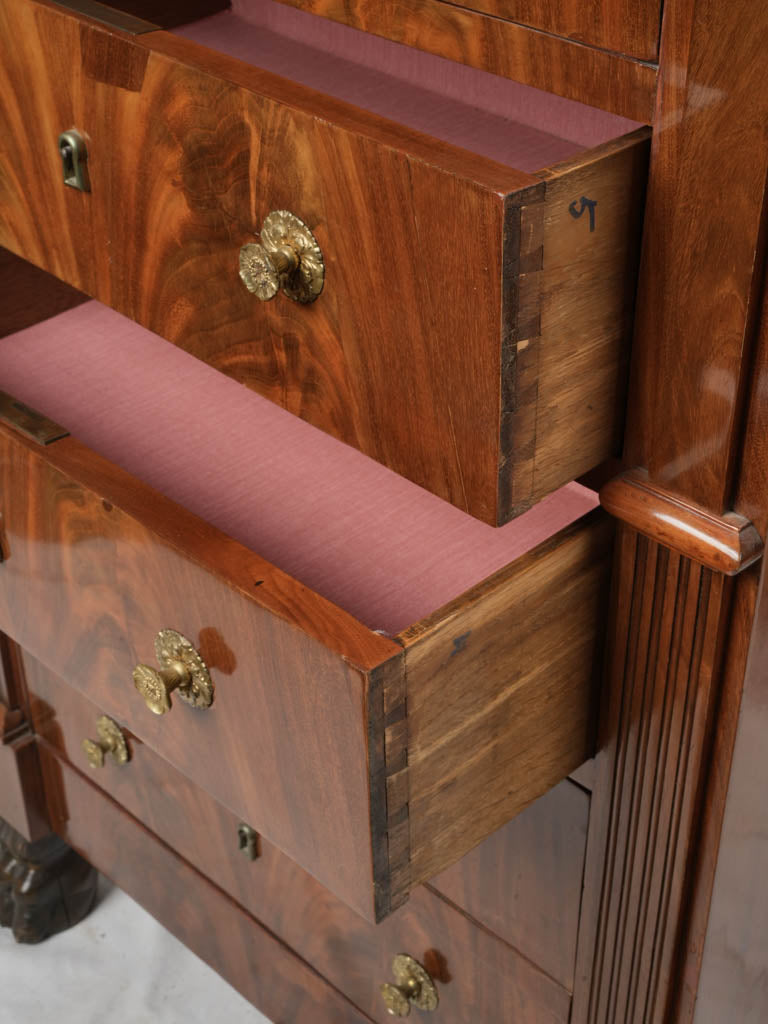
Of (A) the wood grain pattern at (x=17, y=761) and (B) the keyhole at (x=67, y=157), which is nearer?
(B) the keyhole at (x=67, y=157)

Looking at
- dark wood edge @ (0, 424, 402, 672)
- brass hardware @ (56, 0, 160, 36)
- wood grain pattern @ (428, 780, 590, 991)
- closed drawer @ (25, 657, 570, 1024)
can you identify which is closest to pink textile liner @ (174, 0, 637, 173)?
brass hardware @ (56, 0, 160, 36)

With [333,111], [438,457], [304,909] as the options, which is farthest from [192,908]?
[333,111]

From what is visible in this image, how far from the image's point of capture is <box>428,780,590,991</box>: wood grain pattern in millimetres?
777

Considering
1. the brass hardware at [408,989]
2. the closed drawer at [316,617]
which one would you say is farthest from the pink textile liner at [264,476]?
the brass hardware at [408,989]

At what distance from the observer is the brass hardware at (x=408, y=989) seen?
2.98ft

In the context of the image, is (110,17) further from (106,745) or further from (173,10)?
(106,745)

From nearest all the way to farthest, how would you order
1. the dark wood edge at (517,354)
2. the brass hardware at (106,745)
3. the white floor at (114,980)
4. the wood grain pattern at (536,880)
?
the dark wood edge at (517,354), the wood grain pattern at (536,880), the brass hardware at (106,745), the white floor at (114,980)

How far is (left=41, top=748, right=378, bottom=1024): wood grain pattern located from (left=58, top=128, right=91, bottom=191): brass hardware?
0.56m

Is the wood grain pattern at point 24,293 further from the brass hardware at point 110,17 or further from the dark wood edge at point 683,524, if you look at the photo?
the dark wood edge at point 683,524

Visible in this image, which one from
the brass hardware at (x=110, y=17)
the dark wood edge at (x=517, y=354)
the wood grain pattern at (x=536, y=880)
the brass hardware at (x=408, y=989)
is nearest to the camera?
the dark wood edge at (x=517, y=354)

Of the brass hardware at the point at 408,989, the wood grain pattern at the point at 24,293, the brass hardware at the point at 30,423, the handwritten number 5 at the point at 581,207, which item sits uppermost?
the handwritten number 5 at the point at 581,207

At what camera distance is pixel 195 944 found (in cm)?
111

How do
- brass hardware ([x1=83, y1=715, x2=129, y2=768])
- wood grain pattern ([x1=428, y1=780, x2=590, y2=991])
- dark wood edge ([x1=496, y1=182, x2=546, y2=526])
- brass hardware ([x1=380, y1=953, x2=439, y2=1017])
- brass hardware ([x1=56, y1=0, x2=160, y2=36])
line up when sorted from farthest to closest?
brass hardware ([x1=83, y1=715, x2=129, y2=768]) < brass hardware ([x1=380, y1=953, x2=439, y2=1017]) < wood grain pattern ([x1=428, y1=780, x2=590, y2=991]) < brass hardware ([x1=56, y1=0, x2=160, y2=36]) < dark wood edge ([x1=496, y1=182, x2=546, y2=526])

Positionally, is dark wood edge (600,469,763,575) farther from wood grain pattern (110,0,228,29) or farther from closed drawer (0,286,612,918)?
wood grain pattern (110,0,228,29)
